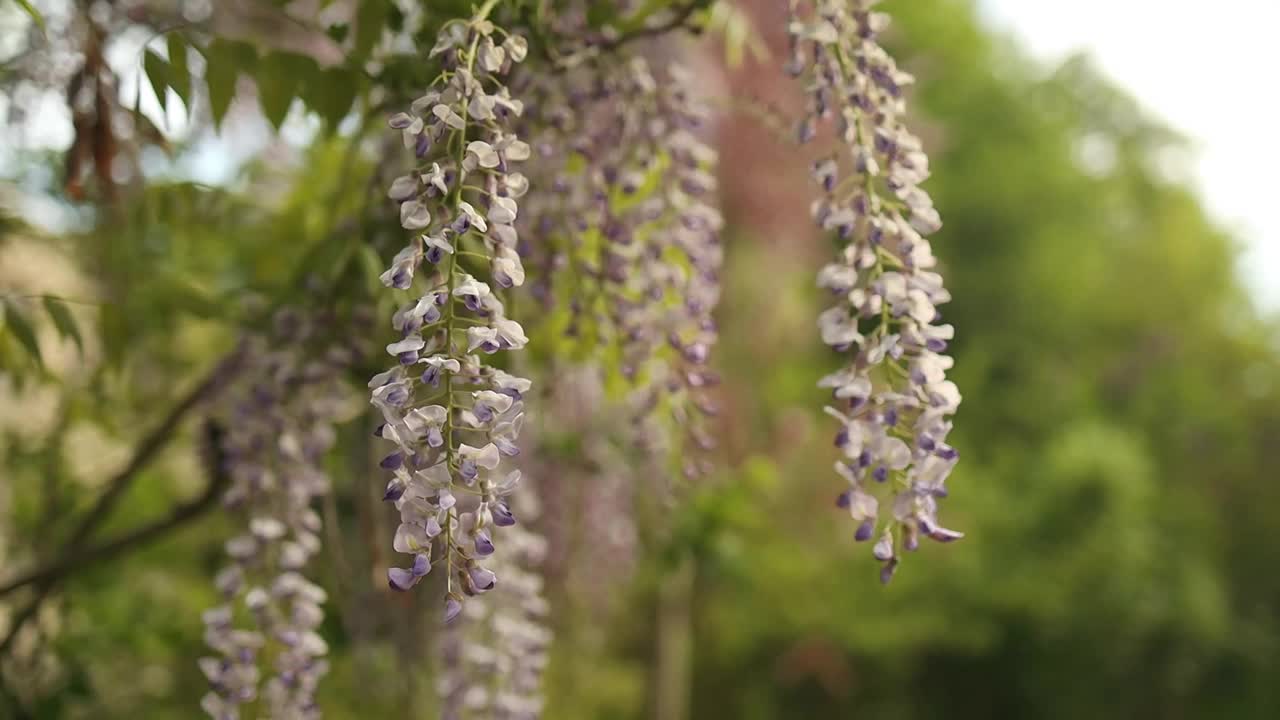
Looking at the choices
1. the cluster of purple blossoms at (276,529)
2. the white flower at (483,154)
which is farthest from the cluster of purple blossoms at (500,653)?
the white flower at (483,154)

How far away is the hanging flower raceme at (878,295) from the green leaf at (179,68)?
62 cm

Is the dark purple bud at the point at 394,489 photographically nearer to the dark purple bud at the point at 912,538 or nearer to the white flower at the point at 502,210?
the white flower at the point at 502,210

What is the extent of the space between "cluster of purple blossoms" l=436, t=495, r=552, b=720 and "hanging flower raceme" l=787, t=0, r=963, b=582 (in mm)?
598

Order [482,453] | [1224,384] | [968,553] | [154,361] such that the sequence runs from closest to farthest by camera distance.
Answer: [482,453] < [154,361] < [968,553] < [1224,384]

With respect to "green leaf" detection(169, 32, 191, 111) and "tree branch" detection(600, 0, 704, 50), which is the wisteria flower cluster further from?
"green leaf" detection(169, 32, 191, 111)

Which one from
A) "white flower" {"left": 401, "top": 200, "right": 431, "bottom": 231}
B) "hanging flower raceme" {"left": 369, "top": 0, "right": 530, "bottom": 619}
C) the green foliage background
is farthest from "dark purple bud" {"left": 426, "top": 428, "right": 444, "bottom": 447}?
the green foliage background

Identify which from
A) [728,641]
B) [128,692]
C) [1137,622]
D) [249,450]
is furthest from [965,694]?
[249,450]

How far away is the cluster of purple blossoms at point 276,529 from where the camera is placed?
1.20 m

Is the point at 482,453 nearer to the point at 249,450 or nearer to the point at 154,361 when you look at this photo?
the point at 249,450

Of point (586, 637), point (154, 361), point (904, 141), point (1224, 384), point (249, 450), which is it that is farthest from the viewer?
point (1224, 384)

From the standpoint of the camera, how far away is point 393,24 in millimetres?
1165

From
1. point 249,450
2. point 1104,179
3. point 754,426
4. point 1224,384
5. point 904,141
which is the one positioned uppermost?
point 1104,179

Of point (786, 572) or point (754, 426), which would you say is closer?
point (786, 572)

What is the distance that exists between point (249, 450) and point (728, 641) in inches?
161
